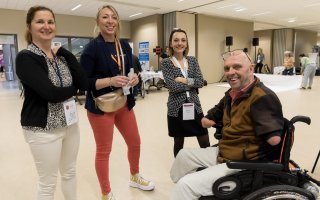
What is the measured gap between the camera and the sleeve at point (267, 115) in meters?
1.29

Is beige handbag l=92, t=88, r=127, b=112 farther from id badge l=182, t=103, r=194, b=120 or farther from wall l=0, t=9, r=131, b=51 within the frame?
wall l=0, t=9, r=131, b=51

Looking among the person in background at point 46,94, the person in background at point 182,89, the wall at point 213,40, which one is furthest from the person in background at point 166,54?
the wall at point 213,40

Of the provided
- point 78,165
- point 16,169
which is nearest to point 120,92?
point 78,165

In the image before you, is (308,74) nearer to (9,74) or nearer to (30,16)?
A: (30,16)

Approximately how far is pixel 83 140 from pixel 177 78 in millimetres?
2010

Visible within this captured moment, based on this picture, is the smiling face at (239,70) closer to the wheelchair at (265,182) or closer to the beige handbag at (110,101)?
the wheelchair at (265,182)

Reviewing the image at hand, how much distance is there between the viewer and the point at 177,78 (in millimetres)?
2115

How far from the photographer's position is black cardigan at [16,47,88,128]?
1299mm

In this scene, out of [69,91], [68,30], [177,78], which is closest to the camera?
[69,91]

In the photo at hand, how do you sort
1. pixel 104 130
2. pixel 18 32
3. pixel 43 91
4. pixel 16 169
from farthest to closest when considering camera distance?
pixel 18 32 < pixel 16 169 < pixel 104 130 < pixel 43 91

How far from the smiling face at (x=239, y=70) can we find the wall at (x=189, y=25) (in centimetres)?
900

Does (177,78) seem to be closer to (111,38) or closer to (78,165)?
(111,38)

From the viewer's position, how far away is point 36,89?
1297 millimetres

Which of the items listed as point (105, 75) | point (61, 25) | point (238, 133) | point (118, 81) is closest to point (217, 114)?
point (238, 133)
